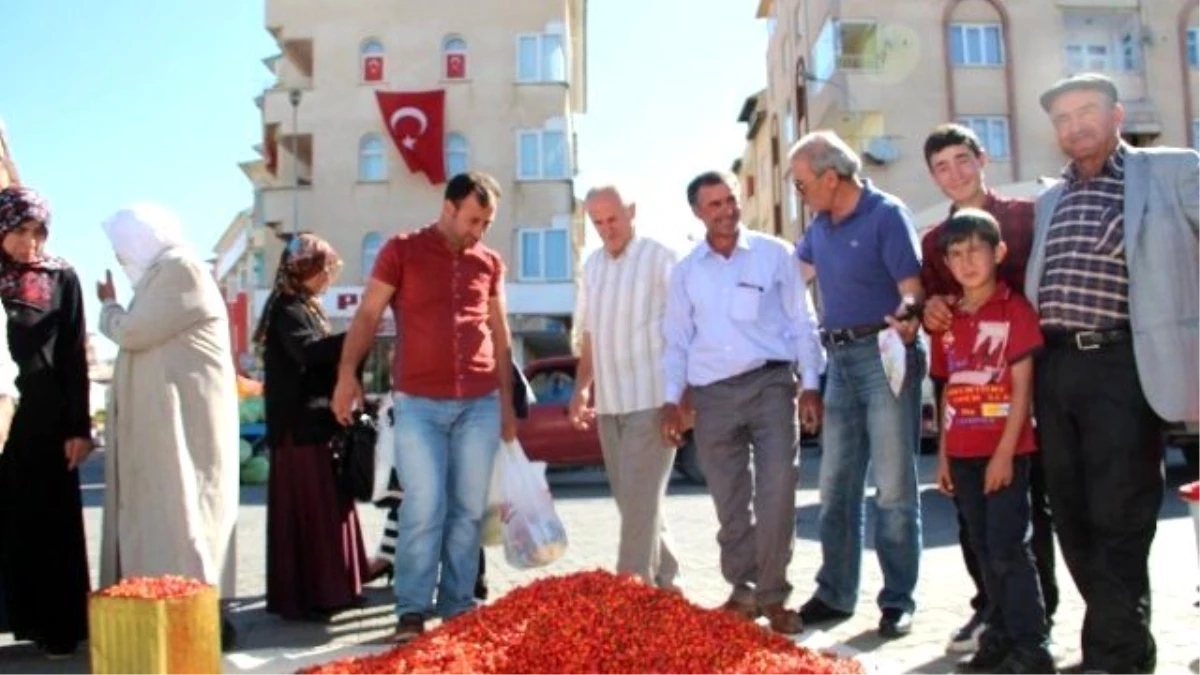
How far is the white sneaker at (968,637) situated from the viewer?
516 centimetres

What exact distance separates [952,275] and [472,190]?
2310 mm

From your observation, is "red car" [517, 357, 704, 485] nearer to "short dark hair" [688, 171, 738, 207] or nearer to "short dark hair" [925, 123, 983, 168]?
"short dark hair" [688, 171, 738, 207]

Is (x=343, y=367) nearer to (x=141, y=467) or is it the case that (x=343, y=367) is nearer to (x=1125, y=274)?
(x=141, y=467)

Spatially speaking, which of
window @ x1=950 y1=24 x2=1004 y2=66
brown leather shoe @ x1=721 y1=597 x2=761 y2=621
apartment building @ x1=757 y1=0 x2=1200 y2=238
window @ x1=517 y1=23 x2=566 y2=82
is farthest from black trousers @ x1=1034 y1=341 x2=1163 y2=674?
window @ x1=950 y1=24 x2=1004 y2=66

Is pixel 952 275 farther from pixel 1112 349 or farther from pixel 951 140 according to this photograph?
pixel 1112 349

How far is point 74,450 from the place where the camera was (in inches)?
234

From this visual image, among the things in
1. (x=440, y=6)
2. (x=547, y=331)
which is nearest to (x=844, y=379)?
(x=547, y=331)

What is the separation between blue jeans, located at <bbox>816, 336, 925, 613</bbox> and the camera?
5.63 m

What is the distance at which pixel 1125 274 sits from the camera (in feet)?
15.1

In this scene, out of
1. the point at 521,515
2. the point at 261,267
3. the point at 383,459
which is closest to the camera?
the point at 521,515

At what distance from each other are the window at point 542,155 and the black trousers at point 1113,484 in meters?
31.6

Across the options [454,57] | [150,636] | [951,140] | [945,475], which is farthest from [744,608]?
[454,57]

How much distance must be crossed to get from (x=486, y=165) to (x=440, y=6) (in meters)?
5.19

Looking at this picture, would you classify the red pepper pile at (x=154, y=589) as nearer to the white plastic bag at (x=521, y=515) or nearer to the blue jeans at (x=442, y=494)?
the blue jeans at (x=442, y=494)
